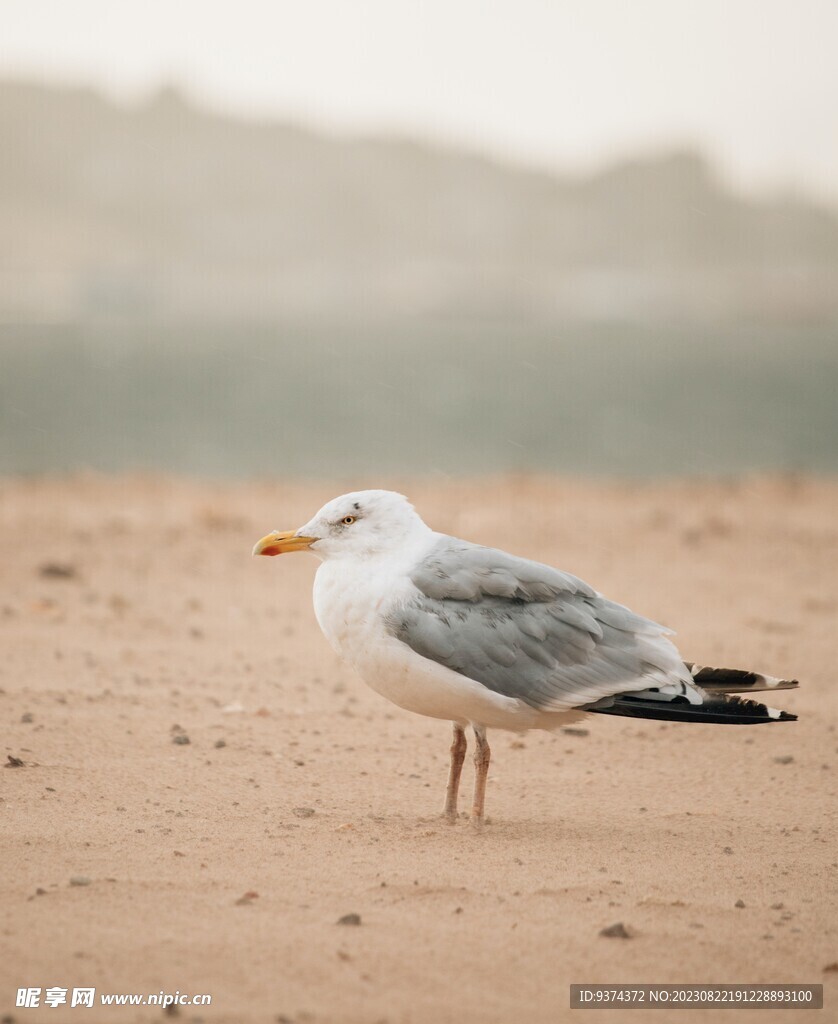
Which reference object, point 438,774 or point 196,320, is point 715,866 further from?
point 196,320

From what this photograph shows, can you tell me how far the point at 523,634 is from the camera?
4918 millimetres

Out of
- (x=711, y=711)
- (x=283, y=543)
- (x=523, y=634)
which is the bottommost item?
(x=711, y=711)

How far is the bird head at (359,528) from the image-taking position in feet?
16.8

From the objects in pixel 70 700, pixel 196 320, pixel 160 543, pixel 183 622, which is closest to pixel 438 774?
pixel 70 700

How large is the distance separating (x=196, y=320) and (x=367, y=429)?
7249cm

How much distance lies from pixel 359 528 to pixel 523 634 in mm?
801

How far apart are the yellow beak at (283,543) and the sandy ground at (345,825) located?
1028 millimetres

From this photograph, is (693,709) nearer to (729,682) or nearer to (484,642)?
(729,682)

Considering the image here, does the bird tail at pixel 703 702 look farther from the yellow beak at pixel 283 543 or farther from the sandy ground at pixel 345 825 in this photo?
the yellow beak at pixel 283 543

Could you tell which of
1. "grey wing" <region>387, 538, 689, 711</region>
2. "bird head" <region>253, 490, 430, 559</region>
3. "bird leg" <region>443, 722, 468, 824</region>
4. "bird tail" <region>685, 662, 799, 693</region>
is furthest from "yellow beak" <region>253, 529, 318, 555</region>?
"bird tail" <region>685, 662, 799, 693</region>

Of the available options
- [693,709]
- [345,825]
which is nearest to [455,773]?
[345,825]

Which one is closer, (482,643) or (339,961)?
(339,961)

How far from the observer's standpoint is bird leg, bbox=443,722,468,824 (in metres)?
5.11

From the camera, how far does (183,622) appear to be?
868 cm
